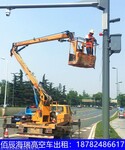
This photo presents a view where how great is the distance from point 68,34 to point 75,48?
78.6 inches

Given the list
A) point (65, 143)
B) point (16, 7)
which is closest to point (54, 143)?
point (65, 143)

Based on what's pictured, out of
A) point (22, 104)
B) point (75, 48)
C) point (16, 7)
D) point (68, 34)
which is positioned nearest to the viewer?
point (16, 7)

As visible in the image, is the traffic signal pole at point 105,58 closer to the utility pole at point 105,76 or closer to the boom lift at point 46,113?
the utility pole at point 105,76

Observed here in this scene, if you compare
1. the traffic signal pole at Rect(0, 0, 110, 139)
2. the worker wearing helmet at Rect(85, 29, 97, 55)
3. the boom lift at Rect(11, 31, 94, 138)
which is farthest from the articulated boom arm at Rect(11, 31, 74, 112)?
the traffic signal pole at Rect(0, 0, 110, 139)

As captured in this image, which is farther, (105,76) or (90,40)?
(90,40)

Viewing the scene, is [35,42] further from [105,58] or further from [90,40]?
[105,58]

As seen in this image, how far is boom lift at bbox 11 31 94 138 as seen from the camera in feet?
64.7

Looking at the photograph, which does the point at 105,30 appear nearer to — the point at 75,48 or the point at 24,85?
the point at 75,48

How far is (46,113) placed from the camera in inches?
829

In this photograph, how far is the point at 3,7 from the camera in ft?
42.1

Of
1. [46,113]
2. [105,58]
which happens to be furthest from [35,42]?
[105,58]

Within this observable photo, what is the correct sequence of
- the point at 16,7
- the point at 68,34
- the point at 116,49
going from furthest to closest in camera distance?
the point at 68,34, the point at 16,7, the point at 116,49

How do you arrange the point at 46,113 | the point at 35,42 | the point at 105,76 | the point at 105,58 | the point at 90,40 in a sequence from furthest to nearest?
the point at 35,42 → the point at 46,113 → the point at 90,40 → the point at 105,58 → the point at 105,76

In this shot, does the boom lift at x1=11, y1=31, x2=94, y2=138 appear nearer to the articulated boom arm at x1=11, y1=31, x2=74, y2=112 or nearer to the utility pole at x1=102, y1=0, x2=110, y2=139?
the articulated boom arm at x1=11, y1=31, x2=74, y2=112
